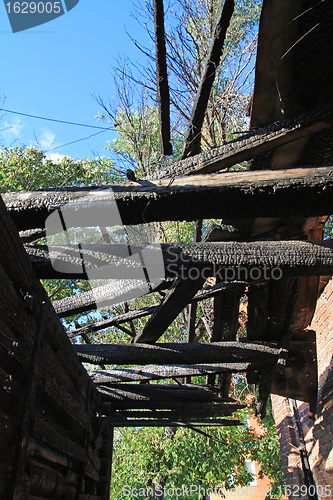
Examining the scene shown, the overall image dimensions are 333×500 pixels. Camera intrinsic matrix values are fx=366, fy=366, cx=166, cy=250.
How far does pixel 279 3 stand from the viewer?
5.61 feet

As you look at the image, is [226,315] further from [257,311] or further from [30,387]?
[30,387]

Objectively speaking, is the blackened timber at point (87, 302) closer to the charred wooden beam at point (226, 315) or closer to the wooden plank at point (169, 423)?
the charred wooden beam at point (226, 315)

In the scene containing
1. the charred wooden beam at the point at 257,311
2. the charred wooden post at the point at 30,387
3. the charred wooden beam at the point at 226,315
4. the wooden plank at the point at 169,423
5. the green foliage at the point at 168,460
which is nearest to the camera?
the charred wooden post at the point at 30,387

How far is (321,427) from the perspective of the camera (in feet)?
14.9

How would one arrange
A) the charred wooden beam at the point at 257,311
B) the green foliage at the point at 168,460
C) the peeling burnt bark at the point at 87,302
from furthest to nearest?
the green foliage at the point at 168,460
the charred wooden beam at the point at 257,311
the peeling burnt bark at the point at 87,302

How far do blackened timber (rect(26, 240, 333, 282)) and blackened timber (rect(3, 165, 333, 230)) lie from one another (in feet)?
1.08

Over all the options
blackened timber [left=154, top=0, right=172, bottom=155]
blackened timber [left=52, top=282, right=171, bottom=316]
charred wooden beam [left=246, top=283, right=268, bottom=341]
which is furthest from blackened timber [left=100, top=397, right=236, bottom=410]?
blackened timber [left=154, top=0, right=172, bottom=155]

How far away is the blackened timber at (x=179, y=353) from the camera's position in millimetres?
3545

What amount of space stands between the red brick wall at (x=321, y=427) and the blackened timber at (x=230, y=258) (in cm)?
252

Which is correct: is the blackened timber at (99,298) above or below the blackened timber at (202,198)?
above

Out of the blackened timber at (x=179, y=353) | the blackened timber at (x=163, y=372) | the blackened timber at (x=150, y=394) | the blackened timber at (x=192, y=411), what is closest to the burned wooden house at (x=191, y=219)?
the blackened timber at (x=179, y=353)

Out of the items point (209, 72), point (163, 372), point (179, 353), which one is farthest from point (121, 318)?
point (209, 72)

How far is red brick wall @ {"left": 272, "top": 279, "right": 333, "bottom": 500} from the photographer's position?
434 centimetres

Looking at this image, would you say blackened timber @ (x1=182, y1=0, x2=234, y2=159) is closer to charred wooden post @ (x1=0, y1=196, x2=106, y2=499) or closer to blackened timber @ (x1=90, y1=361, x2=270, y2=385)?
charred wooden post @ (x1=0, y1=196, x2=106, y2=499)
